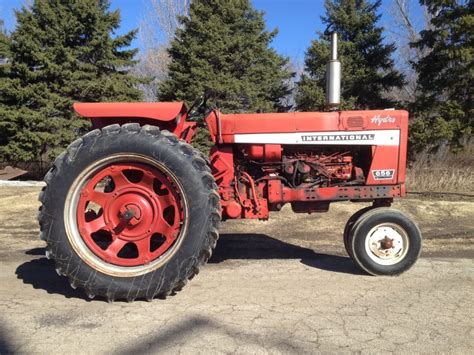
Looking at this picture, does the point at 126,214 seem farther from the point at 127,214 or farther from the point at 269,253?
the point at 269,253

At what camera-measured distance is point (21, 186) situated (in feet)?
42.3

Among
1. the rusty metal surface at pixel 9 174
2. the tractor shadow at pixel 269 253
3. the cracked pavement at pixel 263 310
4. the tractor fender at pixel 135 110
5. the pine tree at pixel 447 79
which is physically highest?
the pine tree at pixel 447 79

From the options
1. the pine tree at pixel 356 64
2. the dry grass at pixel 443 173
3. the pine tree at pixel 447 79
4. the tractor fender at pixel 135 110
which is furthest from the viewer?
the pine tree at pixel 356 64

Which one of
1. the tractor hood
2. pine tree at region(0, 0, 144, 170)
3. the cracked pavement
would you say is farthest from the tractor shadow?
pine tree at region(0, 0, 144, 170)

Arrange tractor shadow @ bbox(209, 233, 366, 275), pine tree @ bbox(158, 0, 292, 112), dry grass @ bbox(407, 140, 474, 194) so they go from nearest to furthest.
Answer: tractor shadow @ bbox(209, 233, 366, 275), dry grass @ bbox(407, 140, 474, 194), pine tree @ bbox(158, 0, 292, 112)

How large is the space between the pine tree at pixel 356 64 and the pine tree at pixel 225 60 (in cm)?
197

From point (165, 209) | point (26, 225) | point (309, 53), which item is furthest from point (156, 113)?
point (309, 53)

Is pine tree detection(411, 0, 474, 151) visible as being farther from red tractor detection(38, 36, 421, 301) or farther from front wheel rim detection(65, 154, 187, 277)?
front wheel rim detection(65, 154, 187, 277)

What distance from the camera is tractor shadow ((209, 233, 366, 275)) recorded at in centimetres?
511

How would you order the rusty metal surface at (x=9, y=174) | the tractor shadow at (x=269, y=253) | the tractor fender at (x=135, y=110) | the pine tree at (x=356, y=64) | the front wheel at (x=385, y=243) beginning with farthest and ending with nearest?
the pine tree at (x=356, y=64)
the rusty metal surface at (x=9, y=174)
the tractor shadow at (x=269, y=253)
the front wheel at (x=385, y=243)
the tractor fender at (x=135, y=110)

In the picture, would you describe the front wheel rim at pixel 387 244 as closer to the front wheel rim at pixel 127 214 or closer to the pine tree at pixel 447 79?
the front wheel rim at pixel 127 214

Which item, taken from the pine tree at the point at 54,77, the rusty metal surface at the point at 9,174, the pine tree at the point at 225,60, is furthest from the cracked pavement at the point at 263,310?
the pine tree at the point at 225,60

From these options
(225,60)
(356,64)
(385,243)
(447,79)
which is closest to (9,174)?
(225,60)

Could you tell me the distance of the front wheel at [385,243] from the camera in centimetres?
462
